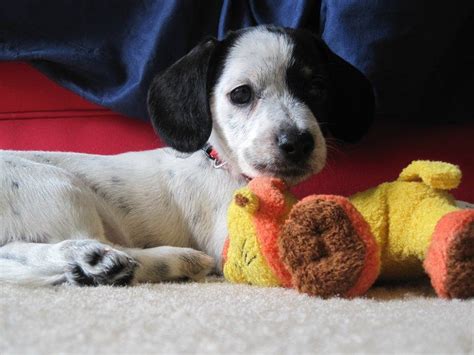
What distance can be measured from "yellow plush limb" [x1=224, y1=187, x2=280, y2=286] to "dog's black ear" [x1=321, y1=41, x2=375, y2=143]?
64 centimetres

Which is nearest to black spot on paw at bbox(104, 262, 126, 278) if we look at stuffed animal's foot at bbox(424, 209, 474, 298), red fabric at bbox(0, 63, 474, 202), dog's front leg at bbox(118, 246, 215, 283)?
dog's front leg at bbox(118, 246, 215, 283)

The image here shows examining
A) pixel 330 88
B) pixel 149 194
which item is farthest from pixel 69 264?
pixel 330 88

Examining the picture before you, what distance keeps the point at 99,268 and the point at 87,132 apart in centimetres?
120

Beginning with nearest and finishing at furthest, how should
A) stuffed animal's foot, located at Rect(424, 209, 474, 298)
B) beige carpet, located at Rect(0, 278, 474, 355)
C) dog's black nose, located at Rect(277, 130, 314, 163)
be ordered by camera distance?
beige carpet, located at Rect(0, 278, 474, 355), stuffed animal's foot, located at Rect(424, 209, 474, 298), dog's black nose, located at Rect(277, 130, 314, 163)

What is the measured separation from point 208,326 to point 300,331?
156 mm

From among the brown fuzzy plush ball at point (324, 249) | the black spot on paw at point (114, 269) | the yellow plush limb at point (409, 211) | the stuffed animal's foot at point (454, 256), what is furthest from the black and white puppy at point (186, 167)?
the stuffed animal's foot at point (454, 256)

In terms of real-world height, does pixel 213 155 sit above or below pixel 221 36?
below

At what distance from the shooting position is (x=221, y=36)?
235 centimetres

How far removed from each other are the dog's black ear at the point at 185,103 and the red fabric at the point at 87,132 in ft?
2.04

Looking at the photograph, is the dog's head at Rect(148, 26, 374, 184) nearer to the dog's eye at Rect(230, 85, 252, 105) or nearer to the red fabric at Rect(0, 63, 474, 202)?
the dog's eye at Rect(230, 85, 252, 105)

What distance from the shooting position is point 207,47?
1.95 m

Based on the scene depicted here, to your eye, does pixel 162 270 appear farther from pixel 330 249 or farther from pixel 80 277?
pixel 330 249

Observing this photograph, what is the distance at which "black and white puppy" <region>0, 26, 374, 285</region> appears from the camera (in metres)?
1.69

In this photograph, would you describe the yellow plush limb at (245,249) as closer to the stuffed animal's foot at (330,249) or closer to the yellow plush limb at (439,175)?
the stuffed animal's foot at (330,249)
